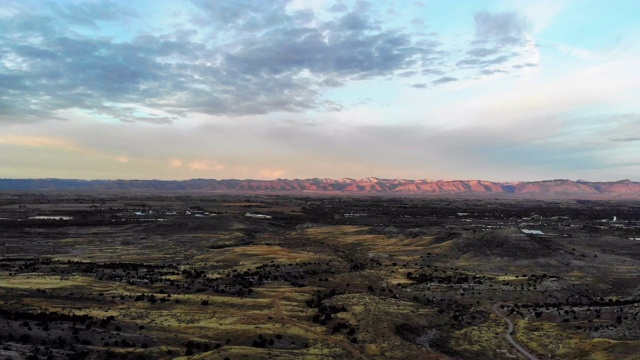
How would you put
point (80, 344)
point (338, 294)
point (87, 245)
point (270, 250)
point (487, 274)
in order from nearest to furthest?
point (80, 344)
point (338, 294)
point (487, 274)
point (270, 250)
point (87, 245)

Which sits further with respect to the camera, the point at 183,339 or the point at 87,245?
the point at 87,245

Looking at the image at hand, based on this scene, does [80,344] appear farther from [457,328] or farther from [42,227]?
[42,227]

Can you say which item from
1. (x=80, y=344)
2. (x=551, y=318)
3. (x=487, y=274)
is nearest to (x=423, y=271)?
(x=487, y=274)

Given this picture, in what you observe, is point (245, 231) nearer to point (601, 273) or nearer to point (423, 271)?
point (423, 271)

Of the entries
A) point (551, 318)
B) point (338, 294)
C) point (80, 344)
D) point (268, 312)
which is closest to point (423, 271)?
point (338, 294)

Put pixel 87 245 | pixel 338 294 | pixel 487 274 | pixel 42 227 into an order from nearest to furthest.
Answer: pixel 338 294 → pixel 487 274 → pixel 87 245 → pixel 42 227

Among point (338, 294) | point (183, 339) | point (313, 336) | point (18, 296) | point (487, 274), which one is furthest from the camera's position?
point (487, 274)

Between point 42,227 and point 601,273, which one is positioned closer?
point 601,273

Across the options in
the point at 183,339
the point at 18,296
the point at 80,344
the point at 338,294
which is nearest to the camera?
the point at 80,344

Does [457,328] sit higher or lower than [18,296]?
lower
